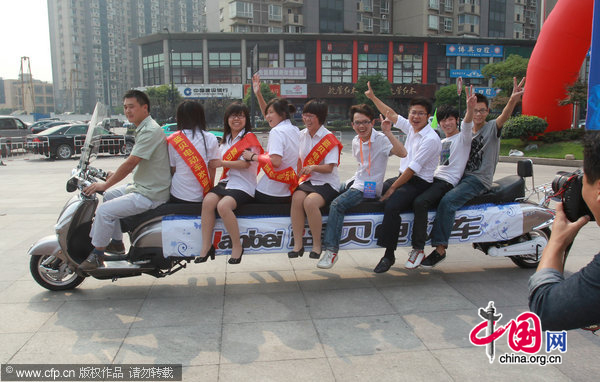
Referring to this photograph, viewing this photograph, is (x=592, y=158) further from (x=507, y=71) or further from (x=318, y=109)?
(x=507, y=71)

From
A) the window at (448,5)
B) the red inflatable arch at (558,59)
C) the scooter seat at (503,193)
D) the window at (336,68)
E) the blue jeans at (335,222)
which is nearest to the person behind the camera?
the blue jeans at (335,222)

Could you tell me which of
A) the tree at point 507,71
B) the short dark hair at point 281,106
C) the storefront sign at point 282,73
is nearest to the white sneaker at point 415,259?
the short dark hair at point 281,106

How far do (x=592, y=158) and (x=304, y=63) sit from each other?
53.6 metres

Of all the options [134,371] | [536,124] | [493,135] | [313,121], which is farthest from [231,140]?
[536,124]

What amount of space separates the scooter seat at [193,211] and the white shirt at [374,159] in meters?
0.27

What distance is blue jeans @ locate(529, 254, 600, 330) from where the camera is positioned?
1729mm

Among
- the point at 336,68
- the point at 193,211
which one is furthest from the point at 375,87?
the point at 193,211

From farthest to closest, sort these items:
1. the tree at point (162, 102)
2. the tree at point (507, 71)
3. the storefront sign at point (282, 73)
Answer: the storefront sign at point (282, 73)
the tree at point (162, 102)
the tree at point (507, 71)

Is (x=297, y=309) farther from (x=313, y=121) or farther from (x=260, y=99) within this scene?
(x=260, y=99)

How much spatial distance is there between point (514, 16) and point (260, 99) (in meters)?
74.0

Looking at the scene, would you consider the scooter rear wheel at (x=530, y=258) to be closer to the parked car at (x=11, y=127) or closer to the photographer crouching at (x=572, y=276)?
the photographer crouching at (x=572, y=276)

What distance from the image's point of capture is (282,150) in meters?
4.61

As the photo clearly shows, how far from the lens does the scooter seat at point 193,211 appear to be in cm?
464

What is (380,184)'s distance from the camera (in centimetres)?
498
